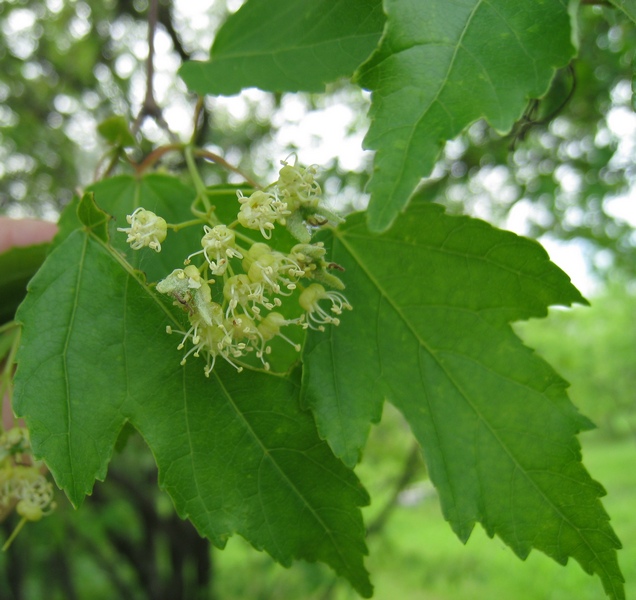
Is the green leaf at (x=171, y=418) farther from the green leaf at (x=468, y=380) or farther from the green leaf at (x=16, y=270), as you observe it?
the green leaf at (x=16, y=270)

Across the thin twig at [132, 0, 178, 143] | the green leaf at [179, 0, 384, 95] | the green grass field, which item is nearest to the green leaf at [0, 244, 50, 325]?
the thin twig at [132, 0, 178, 143]

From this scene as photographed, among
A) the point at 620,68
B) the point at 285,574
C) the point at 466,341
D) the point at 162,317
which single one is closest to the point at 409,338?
the point at 466,341

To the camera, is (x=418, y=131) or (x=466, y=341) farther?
(x=466, y=341)

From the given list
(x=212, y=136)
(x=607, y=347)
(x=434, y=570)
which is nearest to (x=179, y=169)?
(x=212, y=136)

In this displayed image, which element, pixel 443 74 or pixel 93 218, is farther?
pixel 93 218

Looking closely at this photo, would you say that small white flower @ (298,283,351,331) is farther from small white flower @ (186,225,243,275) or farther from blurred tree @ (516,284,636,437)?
blurred tree @ (516,284,636,437)

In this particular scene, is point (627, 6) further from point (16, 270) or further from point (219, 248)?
point (16, 270)

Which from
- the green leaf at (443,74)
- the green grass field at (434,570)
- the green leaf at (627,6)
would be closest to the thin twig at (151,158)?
the green leaf at (443,74)

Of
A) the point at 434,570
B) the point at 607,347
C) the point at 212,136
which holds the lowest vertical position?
the point at 607,347

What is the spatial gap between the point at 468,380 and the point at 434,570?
3638mm

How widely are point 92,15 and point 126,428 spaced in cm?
336

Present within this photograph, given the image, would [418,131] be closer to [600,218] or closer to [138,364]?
[138,364]

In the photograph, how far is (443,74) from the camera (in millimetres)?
673

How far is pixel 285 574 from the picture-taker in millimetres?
4684
